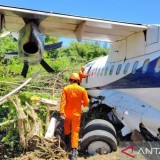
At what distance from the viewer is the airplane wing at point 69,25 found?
7594 millimetres

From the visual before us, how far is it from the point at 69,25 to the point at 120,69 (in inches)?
77.5

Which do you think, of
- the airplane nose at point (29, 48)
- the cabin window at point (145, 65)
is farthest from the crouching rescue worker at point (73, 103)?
the cabin window at point (145, 65)

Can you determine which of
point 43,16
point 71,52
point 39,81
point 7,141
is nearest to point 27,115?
point 7,141

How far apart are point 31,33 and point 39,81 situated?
9.58 meters

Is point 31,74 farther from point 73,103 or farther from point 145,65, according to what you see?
point 145,65

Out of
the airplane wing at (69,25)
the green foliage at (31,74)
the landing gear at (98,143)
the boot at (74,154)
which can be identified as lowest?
the boot at (74,154)

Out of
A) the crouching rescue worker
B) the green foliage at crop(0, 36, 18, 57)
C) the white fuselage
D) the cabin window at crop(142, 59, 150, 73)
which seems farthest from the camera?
the green foliage at crop(0, 36, 18, 57)

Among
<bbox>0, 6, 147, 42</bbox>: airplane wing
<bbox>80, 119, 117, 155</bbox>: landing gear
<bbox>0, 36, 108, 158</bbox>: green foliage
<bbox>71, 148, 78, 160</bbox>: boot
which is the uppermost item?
<bbox>0, 6, 147, 42</bbox>: airplane wing

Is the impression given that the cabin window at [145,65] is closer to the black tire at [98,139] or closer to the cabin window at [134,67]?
the cabin window at [134,67]

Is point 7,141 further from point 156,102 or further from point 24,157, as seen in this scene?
point 156,102

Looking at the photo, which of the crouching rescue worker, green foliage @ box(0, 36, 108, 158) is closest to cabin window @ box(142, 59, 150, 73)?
the crouching rescue worker

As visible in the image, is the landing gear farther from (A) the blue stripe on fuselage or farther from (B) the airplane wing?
(B) the airplane wing

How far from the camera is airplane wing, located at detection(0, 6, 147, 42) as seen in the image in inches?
299

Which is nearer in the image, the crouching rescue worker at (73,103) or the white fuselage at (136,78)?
the white fuselage at (136,78)
